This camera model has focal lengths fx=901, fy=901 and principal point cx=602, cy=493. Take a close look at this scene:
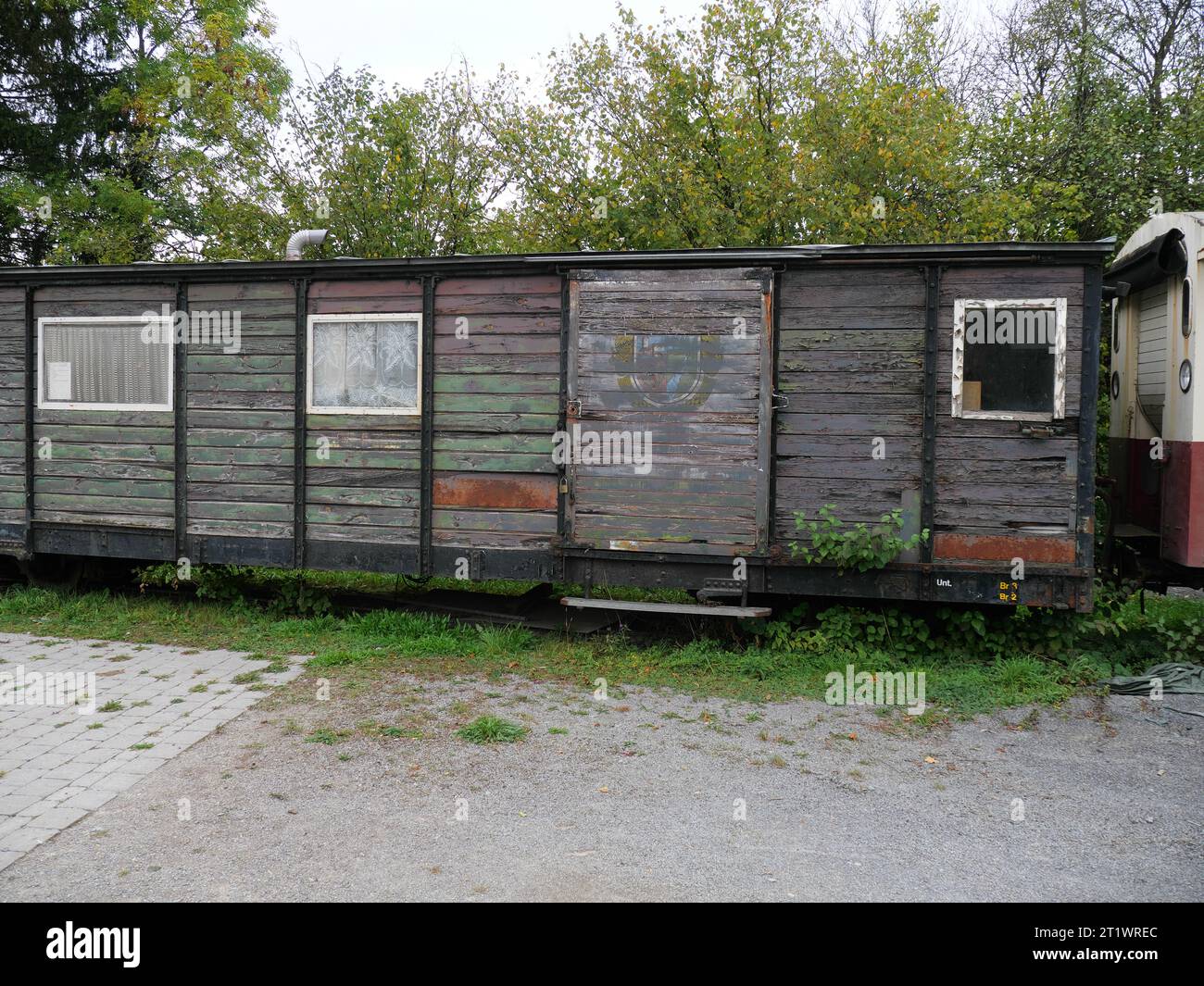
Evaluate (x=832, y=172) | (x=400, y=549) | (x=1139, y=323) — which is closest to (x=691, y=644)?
(x=400, y=549)

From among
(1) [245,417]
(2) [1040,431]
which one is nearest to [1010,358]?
(2) [1040,431]

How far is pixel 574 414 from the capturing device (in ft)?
24.4

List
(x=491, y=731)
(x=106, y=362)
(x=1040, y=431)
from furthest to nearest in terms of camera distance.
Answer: (x=106, y=362) → (x=1040, y=431) → (x=491, y=731)

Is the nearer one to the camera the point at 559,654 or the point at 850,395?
the point at 850,395

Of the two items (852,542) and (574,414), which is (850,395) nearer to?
(852,542)

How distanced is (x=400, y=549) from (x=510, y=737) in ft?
9.09

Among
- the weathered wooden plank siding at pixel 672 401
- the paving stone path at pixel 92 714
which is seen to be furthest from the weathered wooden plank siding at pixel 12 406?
the weathered wooden plank siding at pixel 672 401

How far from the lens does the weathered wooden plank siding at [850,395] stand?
6918 mm

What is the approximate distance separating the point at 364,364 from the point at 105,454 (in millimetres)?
2806

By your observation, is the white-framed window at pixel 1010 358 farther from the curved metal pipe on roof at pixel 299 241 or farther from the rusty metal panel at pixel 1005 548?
the curved metal pipe on roof at pixel 299 241

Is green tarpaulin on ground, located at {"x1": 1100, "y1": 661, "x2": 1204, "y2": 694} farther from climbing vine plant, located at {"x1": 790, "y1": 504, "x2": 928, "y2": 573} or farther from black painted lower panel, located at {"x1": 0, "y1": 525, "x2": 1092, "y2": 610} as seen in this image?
climbing vine plant, located at {"x1": 790, "y1": 504, "x2": 928, "y2": 573}

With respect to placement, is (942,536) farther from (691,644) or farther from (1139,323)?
(1139,323)

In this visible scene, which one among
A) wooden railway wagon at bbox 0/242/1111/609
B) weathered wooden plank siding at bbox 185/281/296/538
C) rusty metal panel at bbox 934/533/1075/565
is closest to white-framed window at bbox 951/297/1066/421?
wooden railway wagon at bbox 0/242/1111/609

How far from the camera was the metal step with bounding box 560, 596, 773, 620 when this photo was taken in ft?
23.3
